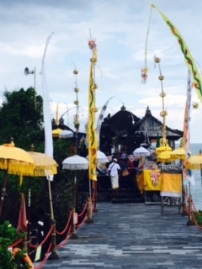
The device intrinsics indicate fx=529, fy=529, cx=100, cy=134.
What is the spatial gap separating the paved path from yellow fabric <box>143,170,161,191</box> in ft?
10.1

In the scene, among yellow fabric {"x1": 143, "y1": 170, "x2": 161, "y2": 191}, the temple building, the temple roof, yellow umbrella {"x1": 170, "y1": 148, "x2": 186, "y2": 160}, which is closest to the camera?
yellow umbrella {"x1": 170, "y1": 148, "x2": 186, "y2": 160}

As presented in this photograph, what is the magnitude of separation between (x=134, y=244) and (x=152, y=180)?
35.6 feet

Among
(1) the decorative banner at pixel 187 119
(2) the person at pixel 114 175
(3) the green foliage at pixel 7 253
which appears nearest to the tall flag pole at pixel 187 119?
(1) the decorative banner at pixel 187 119

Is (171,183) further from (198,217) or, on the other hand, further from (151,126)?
(151,126)

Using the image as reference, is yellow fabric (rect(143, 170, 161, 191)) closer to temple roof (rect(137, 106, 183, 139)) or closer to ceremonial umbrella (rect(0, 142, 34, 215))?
temple roof (rect(137, 106, 183, 139))

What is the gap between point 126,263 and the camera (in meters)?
13.6

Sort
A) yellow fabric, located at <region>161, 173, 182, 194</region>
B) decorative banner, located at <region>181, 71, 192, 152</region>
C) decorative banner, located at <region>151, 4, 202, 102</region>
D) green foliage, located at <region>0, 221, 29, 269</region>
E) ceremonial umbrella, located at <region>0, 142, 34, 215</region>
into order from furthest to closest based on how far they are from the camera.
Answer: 1. yellow fabric, located at <region>161, 173, 182, 194</region>
2. decorative banner, located at <region>181, 71, 192, 152</region>
3. decorative banner, located at <region>151, 4, 202, 102</region>
4. ceremonial umbrella, located at <region>0, 142, 34, 215</region>
5. green foliage, located at <region>0, 221, 29, 269</region>

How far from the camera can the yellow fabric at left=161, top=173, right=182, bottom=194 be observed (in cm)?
2284

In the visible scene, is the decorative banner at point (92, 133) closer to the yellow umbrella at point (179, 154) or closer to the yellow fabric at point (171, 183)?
the yellow umbrella at point (179, 154)

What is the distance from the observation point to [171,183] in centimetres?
2300

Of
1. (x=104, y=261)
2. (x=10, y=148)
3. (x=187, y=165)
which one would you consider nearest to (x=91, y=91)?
(x=187, y=165)

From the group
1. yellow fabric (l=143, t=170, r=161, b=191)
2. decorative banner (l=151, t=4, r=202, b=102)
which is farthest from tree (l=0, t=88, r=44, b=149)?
decorative banner (l=151, t=4, r=202, b=102)

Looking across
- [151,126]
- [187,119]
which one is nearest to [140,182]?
[187,119]

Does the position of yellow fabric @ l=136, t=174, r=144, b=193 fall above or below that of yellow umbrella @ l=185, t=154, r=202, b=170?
below
